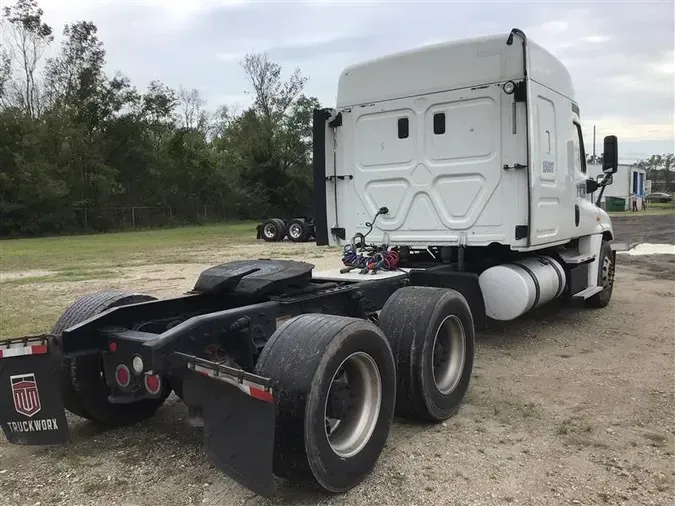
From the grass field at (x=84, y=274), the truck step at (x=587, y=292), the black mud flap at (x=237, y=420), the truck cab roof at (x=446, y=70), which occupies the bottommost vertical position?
the grass field at (x=84, y=274)

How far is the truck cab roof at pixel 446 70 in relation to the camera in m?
5.91

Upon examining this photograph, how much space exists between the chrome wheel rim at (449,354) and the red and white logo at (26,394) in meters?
2.53

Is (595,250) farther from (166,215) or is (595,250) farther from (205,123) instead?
(205,123)

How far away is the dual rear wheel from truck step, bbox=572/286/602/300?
11.2 ft

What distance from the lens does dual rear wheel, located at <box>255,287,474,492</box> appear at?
9.81 ft

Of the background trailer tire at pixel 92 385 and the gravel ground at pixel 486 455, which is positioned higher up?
the background trailer tire at pixel 92 385

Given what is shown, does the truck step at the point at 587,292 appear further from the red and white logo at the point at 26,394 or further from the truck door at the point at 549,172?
the red and white logo at the point at 26,394

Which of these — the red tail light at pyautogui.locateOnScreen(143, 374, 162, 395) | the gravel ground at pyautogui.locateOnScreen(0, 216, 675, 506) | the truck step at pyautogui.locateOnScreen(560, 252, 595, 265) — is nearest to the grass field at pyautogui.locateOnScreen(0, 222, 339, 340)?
the gravel ground at pyautogui.locateOnScreen(0, 216, 675, 506)

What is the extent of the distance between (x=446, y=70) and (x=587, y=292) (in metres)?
3.31

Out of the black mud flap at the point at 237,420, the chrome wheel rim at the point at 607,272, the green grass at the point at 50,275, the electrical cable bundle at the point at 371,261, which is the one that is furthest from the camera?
the chrome wheel rim at the point at 607,272

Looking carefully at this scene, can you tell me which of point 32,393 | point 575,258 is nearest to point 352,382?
point 32,393

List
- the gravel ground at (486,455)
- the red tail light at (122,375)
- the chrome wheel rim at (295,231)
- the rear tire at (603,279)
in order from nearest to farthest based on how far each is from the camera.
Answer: the gravel ground at (486,455)
the red tail light at (122,375)
the rear tire at (603,279)
the chrome wheel rim at (295,231)

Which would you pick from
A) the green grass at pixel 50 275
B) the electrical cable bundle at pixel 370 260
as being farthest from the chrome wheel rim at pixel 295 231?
the electrical cable bundle at pixel 370 260

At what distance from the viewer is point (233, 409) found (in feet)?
9.55
